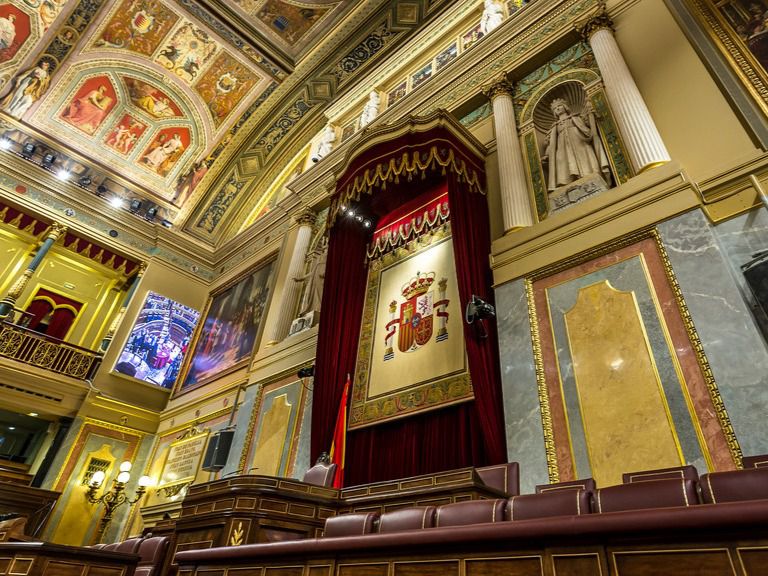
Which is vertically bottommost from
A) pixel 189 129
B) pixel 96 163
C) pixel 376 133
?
pixel 376 133

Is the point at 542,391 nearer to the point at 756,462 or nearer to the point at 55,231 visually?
the point at 756,462

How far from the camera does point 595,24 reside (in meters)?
5.08

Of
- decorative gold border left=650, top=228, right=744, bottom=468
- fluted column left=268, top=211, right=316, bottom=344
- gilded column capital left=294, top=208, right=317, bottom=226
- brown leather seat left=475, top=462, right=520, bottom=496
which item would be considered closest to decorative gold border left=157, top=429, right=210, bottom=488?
fluted column left=268, top=211, right=316, bottom=344

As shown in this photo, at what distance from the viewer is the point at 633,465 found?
2750 mm

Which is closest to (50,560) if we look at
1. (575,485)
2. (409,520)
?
(409,520)

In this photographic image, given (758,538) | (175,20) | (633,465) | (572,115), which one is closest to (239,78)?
(175,20)

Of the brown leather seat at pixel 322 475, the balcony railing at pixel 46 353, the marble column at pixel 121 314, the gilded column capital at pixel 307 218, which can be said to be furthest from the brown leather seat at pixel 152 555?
the marble column at pixel 121 314

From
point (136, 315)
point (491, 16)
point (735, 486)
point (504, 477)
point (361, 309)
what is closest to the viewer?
point (735, 486)

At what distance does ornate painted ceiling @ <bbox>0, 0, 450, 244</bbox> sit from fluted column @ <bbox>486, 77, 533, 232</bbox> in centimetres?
453

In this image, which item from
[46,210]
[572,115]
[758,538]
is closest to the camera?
[758,538]

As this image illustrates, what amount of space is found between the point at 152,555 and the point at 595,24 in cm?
634

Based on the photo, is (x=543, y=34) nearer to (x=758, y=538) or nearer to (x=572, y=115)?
(x=572, y=115)

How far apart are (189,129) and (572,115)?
9.36 metres

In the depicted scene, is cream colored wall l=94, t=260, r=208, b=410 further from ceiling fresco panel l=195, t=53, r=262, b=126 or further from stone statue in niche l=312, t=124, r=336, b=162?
stone statue in niche l=312, t=124, r=336, b=162
